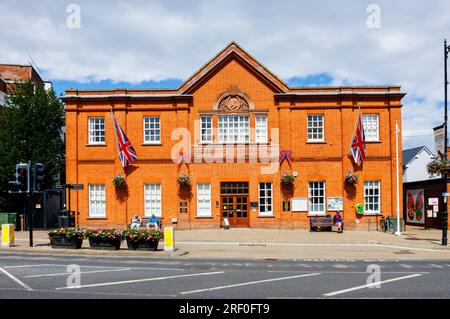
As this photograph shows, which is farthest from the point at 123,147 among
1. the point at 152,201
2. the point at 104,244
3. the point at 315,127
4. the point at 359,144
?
the point at 359,144

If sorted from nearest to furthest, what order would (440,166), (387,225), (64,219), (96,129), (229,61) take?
(440,166)
(64,219)
(387,225)
(229,61)
(96,129)

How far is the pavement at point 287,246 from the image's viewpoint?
1845cm

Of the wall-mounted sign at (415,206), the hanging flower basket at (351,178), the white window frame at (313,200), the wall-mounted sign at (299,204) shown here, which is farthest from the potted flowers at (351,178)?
the wall-mounted sign at (415,206)

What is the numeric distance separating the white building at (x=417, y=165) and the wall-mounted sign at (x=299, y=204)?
76.5 feet

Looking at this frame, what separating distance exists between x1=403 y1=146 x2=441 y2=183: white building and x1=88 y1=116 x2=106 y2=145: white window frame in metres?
33.1

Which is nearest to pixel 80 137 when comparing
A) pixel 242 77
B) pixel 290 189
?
pixel 242 77

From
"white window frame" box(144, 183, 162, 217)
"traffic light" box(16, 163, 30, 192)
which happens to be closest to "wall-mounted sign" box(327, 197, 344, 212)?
"white window frame" box(144, 183, 162, 217)

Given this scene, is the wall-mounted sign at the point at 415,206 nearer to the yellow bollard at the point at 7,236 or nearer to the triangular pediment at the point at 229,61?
the triangular pediment at the point at 229,61

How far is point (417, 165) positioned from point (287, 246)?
108 ft

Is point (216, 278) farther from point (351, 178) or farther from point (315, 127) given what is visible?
point (315, 127)

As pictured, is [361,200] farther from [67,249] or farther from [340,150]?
[67,249]

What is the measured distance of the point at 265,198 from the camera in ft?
96.5

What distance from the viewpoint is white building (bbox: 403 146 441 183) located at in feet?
157

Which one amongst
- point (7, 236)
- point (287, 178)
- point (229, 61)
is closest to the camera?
point (7, 236)
